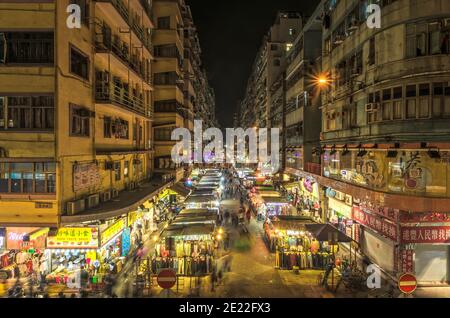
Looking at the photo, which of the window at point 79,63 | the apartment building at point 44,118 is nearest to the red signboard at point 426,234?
the apartment building at point 44,118

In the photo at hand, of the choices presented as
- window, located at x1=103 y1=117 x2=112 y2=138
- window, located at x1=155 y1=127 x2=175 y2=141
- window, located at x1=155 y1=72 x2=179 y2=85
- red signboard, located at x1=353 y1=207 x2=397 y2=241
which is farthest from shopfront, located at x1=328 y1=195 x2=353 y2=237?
window, located at x1=155 y1=72 x2=179 y2=85

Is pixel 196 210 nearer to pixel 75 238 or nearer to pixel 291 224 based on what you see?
pixel 291 224

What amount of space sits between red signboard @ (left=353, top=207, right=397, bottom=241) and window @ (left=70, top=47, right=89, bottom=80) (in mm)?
18513

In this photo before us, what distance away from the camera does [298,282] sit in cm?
1791

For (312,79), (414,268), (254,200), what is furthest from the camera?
(254,200)

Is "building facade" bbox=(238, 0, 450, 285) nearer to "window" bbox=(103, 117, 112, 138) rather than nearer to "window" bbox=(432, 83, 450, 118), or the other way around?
"window" bbox=(432, 83, 450, 118)

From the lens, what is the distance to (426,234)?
56.2 feet

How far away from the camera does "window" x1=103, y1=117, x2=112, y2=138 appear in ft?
68.8

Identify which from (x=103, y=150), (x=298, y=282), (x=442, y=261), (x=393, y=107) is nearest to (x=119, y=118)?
(x=103, y=150)

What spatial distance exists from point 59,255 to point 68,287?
179 centimetres

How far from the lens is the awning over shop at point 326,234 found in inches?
693

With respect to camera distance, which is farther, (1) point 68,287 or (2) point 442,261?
(2) point 442,261

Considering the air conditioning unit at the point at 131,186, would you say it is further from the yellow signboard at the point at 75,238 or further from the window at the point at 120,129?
the yellow signboard at the point at 75,238

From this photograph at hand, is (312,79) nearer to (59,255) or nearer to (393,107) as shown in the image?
(393,107)
